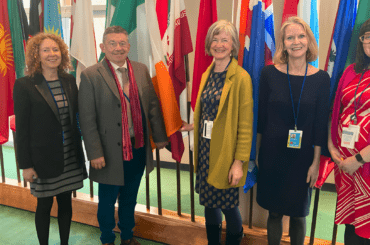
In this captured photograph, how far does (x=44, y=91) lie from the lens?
1771mm

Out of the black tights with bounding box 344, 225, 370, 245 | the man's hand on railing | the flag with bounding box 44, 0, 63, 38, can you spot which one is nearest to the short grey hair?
the black tights with bounding box 344, 225, 370, 245

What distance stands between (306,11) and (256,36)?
0.34 metres

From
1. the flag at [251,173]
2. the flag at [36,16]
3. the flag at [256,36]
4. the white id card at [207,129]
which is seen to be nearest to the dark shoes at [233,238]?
the flag at [251,173]

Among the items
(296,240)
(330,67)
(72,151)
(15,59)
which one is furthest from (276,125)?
(15,59)

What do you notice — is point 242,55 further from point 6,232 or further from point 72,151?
point 6,232

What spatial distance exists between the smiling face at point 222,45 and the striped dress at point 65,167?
1.02 meters

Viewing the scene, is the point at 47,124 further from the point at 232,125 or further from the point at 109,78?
the point at 232,125

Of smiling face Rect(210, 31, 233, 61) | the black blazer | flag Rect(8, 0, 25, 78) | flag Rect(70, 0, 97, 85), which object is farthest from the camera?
flag Rect(8, 0, 25, 78)

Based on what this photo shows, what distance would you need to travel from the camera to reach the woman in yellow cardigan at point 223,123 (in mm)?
1609

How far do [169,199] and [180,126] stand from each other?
1548mm

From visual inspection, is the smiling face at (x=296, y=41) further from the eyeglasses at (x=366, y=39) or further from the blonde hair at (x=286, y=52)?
the eyeglasses at (x=366, y=39)

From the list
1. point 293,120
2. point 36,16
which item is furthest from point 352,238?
point 36,16

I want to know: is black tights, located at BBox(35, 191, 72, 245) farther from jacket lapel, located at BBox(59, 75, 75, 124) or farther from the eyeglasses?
the eyeglasses

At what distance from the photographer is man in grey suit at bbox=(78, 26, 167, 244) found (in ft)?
5.96
